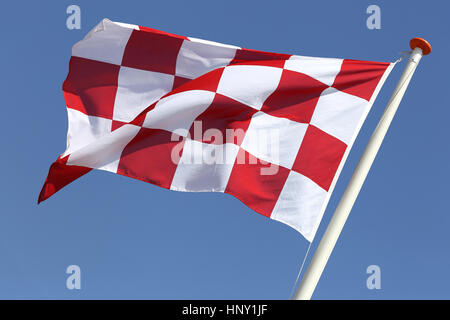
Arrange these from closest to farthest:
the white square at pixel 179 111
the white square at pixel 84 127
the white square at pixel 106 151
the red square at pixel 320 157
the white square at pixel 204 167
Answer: the red square at pixel 320 157 → the white square at pixel 204 167 → the white square at pixel 106 151 → the white square at pixel 179 111 → the white square at pixel 84 127

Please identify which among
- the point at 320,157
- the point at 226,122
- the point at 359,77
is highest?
the point at 359,77

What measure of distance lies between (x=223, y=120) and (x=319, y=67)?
1.34 metres

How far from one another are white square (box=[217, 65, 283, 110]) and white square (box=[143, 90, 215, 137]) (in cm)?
23

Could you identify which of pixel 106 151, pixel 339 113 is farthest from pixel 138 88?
pixel 339 113

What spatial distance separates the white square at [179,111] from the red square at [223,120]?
3.0 inches

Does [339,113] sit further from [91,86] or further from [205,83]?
[91,86]

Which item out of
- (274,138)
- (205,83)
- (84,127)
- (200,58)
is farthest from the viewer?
(200,58)

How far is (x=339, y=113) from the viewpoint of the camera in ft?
25.9

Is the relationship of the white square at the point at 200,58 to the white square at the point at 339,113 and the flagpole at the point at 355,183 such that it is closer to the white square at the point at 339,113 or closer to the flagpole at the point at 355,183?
the white square at the point at 339,113

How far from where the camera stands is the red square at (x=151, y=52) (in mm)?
9031

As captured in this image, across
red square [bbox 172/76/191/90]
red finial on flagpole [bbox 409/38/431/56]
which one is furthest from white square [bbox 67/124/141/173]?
red finial on flagpole [bbox 409/38/431/56]

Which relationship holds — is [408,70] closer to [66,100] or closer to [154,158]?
[154,158]

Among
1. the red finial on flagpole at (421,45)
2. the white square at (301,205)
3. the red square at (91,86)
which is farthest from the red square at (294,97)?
the red square at (91,86)

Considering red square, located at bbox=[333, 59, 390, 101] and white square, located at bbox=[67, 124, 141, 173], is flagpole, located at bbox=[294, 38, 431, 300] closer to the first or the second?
red square, located at bbox=[333, 59, 390, 101]
